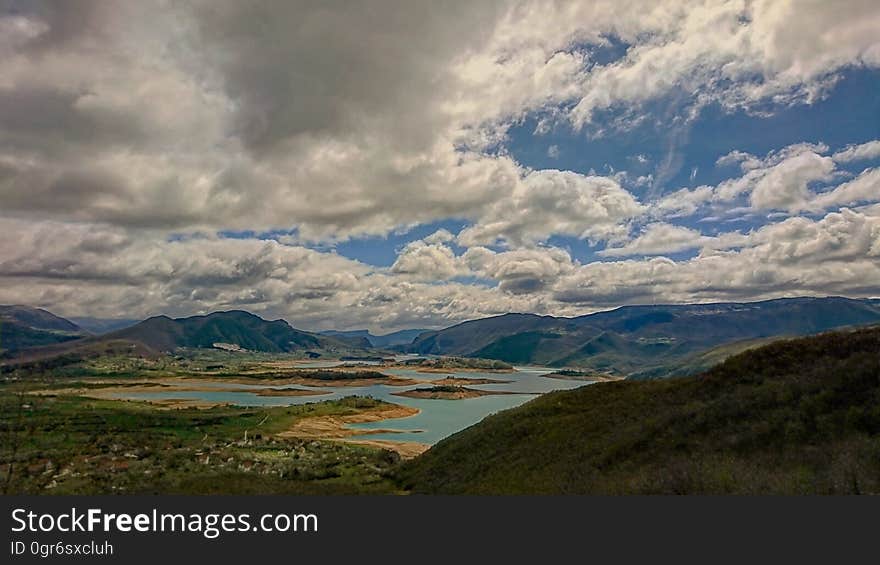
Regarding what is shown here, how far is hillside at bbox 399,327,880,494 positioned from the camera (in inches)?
731

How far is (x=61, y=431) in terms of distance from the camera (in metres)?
93.7

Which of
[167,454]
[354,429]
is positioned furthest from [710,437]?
[354,429]

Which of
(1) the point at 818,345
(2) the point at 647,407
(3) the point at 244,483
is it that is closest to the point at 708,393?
(2) the point at 647,407

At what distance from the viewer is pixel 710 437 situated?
83.6 feet

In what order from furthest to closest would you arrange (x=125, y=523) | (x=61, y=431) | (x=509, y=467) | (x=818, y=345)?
(x=61, y=431) → (x=818, y=345) → (x=509, y=467) → (x=125, y=523)

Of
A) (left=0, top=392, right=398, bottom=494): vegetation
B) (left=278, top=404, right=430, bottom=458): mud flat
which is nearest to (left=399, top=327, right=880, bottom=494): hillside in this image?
(left=0, top=392, right=398, bottom=494): vegetation

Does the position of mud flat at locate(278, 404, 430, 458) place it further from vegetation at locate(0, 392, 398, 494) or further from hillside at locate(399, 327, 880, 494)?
hillside at locate(399, 327, 880, 494)

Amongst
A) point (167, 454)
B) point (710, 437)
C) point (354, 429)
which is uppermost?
point (710, 437)

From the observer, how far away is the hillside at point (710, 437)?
18578 millimetres

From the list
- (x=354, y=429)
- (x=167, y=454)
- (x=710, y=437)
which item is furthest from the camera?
(x=354, y=429)

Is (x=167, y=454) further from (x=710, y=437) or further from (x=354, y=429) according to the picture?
(x=710, y=437)

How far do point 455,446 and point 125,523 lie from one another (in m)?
32.3

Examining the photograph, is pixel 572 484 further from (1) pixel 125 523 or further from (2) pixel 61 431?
(2) pixel 61 431

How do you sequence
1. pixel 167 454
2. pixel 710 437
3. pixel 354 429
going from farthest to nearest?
1. pixel 354 429
2. pixel 167 454
3. pixel 710 437
